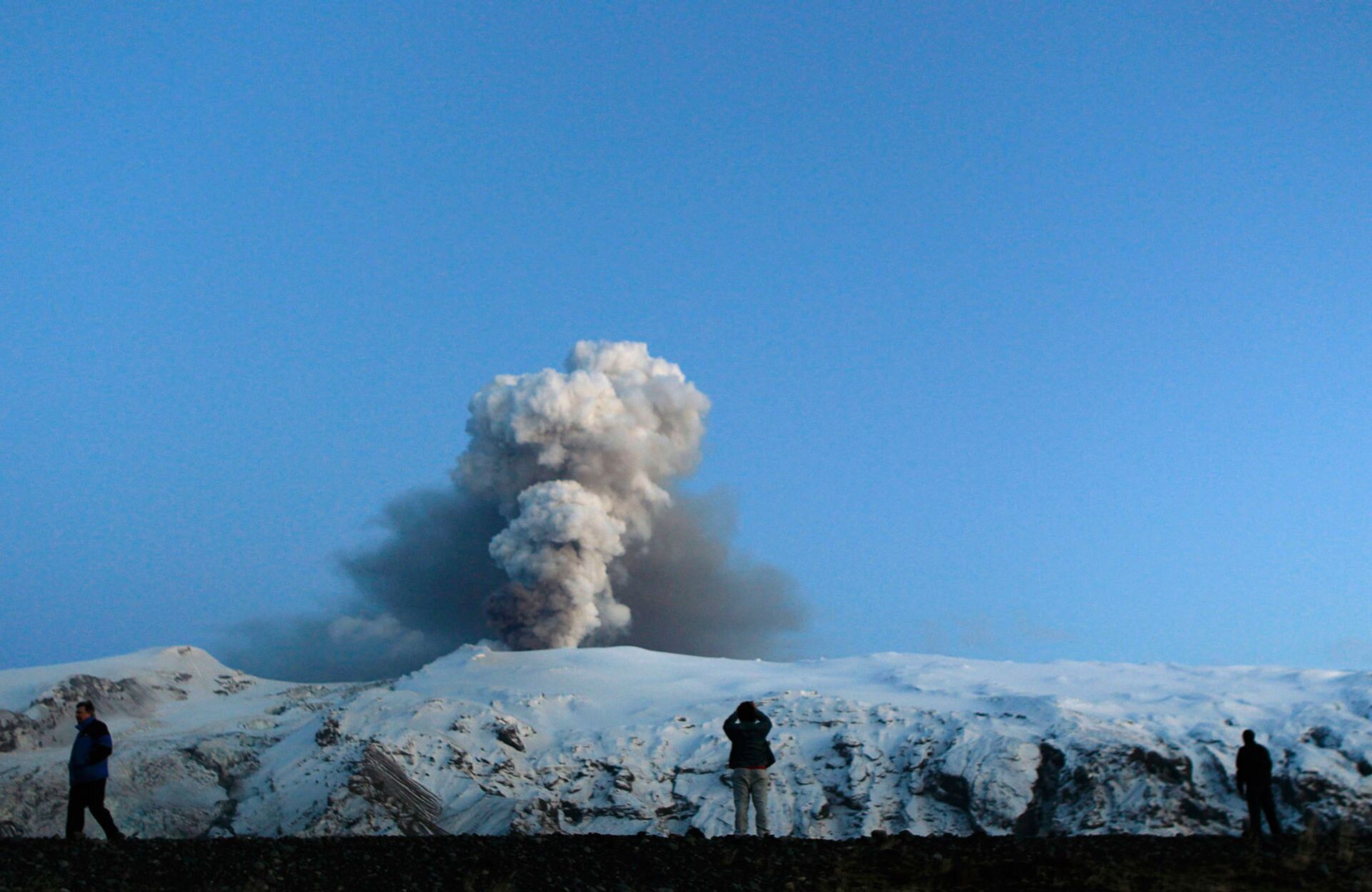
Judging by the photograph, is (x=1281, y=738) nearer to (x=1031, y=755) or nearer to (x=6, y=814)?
(x=1031, y=755)

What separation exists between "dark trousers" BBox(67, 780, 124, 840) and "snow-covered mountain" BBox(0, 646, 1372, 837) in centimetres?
2115

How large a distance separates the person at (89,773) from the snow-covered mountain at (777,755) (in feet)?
69.8

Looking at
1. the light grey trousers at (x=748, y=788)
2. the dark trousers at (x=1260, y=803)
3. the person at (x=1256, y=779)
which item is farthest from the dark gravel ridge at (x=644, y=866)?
the person at (x=1256, y=779)

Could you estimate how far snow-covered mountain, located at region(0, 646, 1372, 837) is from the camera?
3906cm

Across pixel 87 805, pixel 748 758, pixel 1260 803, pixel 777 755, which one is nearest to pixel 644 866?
pixel 748 758

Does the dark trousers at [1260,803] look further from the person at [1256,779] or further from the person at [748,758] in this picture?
the person at [748,758]

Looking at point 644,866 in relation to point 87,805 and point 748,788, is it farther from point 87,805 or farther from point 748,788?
point 87,805

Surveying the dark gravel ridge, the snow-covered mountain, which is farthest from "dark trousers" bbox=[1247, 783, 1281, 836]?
the snow-covered mountain

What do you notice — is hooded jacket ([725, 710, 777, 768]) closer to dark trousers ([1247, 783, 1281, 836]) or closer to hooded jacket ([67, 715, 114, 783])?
dark trousers ([1247, 783, 1281, 836])

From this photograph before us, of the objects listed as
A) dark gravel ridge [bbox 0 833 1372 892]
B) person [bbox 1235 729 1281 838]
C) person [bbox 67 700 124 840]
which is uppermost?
person [bbox 67 700 124 840]

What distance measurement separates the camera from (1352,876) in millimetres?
12016

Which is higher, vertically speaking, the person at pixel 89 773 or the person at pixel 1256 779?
the person at pixel 89 773

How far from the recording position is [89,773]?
46.1 ft

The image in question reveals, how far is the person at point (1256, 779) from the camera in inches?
640
